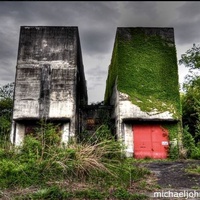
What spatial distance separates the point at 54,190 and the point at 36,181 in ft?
4.48

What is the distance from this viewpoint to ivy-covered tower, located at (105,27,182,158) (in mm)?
13961

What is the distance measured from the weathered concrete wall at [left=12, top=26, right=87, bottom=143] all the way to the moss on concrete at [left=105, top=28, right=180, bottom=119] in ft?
10.2

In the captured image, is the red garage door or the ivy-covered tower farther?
the ivy-covered tower

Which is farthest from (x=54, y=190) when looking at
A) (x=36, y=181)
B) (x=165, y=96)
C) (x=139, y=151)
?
(x=165, y=96)

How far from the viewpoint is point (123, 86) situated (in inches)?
582

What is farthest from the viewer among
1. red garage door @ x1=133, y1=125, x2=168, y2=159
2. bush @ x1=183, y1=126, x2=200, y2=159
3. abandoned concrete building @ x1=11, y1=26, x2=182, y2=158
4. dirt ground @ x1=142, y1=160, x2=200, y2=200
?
abandoned concrete building @ x1=11, y1=26, x2=182, y2=158

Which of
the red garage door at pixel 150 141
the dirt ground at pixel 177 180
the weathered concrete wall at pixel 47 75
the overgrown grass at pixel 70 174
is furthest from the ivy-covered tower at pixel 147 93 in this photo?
the overgrown grass at pixel 70 174

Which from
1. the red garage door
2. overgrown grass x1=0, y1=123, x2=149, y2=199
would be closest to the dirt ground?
overgrown grass x1=0, y1=123, x2=149, y2=199

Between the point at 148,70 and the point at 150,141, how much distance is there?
441cm

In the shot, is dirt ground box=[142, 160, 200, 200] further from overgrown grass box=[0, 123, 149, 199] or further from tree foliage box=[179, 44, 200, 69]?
tree foliage box=[179, 44, 200, 69]

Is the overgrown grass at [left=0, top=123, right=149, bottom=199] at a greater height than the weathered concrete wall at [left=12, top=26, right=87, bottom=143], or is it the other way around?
the weathered concrete wall at [left=12, top=26, right=87, bottom=143]

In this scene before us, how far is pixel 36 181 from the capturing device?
→ 709 cm

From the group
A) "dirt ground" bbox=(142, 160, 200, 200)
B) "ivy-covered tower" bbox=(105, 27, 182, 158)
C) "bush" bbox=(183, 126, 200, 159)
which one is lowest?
"dirt ground" bbox=(142, 160, 200, 200)

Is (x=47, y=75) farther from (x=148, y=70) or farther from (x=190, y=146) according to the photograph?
(x=190, y=146)
